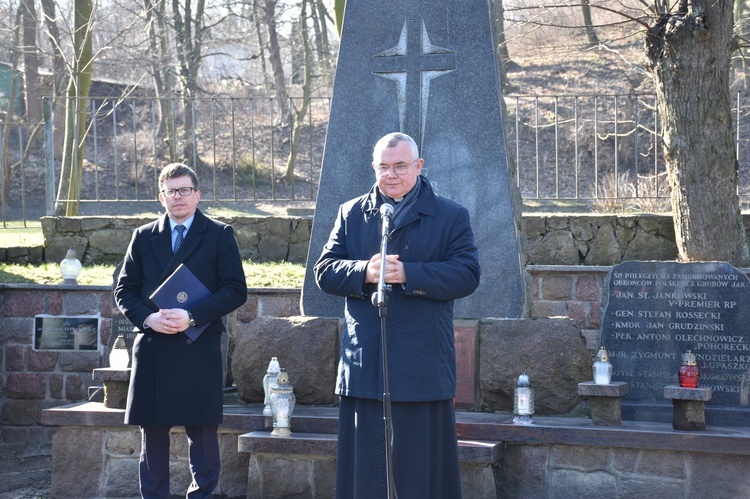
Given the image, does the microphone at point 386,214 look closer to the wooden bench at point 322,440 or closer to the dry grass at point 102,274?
the wooden bench at point 322,440

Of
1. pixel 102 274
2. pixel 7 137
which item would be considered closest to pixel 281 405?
pixel 102 274

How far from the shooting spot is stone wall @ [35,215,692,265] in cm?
995

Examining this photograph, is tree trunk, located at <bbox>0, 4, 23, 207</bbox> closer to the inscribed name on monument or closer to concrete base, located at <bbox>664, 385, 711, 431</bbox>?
the inscribed name on monument

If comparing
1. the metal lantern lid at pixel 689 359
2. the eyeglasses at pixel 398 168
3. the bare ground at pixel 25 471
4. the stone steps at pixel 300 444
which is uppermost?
the eyeglasses at pixel 398 168

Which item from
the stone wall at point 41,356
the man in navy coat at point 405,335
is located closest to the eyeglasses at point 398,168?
the man in navy coat at point 405,335

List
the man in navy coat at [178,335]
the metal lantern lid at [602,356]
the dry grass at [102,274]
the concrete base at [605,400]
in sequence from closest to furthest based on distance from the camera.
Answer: the man in navy coat at [178,335] < the concrete base at [605,400] < the metal lantern lid at [602,356] < the dry grass at [102,274]

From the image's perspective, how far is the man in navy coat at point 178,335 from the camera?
4715 millimetres

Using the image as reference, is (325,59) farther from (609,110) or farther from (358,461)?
(358,461)

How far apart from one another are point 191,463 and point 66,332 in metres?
3.58

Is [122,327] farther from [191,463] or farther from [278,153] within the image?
[278,153]

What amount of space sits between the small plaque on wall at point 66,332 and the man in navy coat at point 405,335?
4.20 meters

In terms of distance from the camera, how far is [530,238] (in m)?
10.3

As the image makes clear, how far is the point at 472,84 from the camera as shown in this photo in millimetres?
5949

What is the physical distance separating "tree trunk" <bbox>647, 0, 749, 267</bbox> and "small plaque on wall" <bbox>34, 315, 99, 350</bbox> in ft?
17.4
